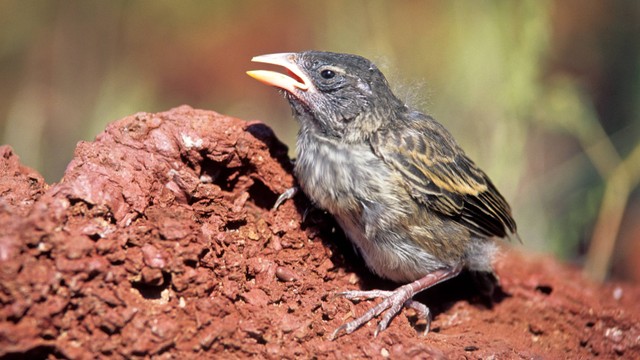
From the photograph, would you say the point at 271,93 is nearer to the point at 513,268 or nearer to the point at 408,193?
the point at 513,268

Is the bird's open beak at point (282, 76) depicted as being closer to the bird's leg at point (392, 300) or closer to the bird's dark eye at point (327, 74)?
the bird's dark eye at point (327, 74)

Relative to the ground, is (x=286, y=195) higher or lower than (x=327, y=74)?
lower

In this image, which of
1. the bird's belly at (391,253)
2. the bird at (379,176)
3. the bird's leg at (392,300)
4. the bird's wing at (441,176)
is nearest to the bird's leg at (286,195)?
the bird at (379,176)

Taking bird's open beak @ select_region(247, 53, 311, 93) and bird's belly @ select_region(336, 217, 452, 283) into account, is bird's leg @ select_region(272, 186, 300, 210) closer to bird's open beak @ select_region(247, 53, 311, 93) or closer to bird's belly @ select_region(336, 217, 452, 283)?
bird's belly @ select_region(336, 217, 452, 283)

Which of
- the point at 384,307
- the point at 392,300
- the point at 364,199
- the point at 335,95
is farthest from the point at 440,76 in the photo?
the point at 384,307

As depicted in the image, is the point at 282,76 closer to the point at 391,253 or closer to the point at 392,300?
the point at 391,253

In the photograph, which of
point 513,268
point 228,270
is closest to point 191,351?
point 228,270

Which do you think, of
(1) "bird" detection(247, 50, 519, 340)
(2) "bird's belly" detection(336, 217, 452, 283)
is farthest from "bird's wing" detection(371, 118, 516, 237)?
(2) "bird's belly" detection(336, 217, 452, 283)
